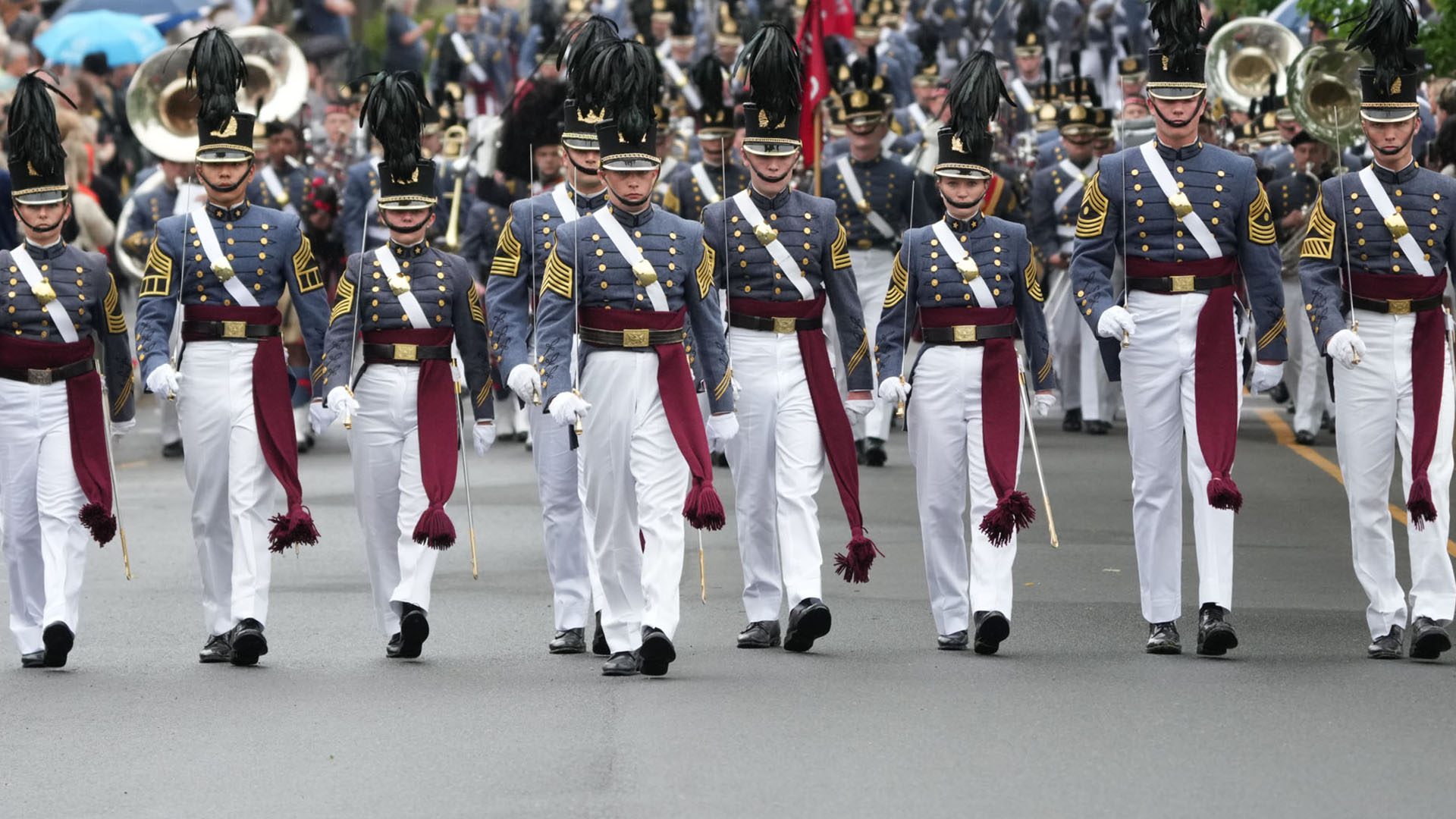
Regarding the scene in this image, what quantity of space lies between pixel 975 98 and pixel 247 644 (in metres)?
3.55

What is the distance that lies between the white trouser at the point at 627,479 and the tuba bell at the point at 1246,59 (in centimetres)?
1338

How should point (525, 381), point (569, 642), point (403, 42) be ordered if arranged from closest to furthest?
point (525, 381), point (569, 642), point (403, 42)

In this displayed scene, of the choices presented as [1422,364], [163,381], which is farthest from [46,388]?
[1422,364]

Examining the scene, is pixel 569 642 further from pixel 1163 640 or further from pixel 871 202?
pixel 871 202

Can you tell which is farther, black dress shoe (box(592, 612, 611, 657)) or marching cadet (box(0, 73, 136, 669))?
marching cadet (box(0, 73, 136, 669))

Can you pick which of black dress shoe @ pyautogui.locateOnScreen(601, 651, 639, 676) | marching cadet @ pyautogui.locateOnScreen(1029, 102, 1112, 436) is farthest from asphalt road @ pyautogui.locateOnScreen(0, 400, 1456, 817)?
marching cadet @ pyautogui.locateOnScreen(1029, 102, 1112, 436)

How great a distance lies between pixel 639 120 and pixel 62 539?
284 cm

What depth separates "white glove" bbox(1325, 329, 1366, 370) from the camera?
1041cm

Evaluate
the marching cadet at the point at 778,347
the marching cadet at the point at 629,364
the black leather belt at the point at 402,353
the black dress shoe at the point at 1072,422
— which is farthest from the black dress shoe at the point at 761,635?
the black dress shoe at the point at 1072,422

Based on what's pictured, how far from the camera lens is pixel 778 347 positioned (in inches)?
433

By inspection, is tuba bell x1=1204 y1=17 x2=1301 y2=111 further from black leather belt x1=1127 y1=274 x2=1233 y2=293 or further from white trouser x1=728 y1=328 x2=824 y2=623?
white trouser x1=728 y1=328 x2=824 y2=623

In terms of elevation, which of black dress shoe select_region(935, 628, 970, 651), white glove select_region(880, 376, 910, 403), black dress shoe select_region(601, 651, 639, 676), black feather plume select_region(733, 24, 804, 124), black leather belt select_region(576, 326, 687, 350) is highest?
black feather plume select_region(733, 24, 804, 124)

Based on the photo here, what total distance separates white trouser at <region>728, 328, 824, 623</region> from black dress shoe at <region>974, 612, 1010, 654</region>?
0.72 meters

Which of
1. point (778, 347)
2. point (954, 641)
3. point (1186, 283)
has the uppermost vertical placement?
point (1186, 283)
